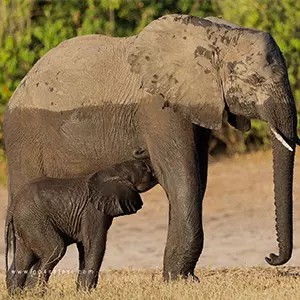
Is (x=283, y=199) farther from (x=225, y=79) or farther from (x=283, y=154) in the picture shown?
(x=225, y=79)

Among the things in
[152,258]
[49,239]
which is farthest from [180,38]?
[152,258]

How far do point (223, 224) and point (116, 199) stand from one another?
18.1 feet

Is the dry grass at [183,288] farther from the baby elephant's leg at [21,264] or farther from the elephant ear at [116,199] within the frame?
the elephant ear at [116,199]

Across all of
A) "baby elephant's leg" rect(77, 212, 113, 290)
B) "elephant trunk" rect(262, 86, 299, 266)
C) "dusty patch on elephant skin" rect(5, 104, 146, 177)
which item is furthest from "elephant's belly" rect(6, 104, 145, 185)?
"elephant trunk" rect(262, 86, 299, 266)

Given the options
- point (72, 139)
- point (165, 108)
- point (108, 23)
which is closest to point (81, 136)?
point (72, 139)

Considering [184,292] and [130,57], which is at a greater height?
[130,57]

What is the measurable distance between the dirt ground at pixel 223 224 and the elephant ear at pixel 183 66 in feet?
8.85

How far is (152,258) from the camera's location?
13742mm

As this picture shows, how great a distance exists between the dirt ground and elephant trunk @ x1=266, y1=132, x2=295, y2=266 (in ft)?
8.30

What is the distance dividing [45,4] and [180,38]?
8.58 metres

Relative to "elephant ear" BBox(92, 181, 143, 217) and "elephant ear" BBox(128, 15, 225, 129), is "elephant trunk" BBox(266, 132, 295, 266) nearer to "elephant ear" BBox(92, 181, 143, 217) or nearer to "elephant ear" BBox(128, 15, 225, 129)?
"elephant ear" BBox(128, 15, 225, 129)

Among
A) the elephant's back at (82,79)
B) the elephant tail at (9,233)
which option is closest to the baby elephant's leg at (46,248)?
the elephant tail at (9,233)

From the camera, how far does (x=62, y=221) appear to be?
9.80 meters

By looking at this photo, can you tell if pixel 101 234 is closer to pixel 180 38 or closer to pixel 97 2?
pixel 180 38
